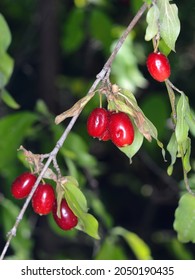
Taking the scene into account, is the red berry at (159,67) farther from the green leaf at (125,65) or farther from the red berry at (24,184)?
the green leaf at (125,65)

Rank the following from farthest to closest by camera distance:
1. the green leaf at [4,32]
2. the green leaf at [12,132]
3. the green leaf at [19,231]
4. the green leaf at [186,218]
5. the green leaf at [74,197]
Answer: the green leaf at [19,231] < the green leaf at [12,132] < the green leaf at [4,32] < the green leaf at [186,218] < the green leaf at [74,197]

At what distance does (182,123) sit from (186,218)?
340 millimetres

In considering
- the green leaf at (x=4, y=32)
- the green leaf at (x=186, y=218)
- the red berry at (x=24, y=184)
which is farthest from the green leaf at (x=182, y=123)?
the green leaf at (x=4, y=32)

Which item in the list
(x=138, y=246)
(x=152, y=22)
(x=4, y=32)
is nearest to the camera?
(x=152, y=22)

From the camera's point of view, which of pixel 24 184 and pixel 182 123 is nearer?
pixel 182 123

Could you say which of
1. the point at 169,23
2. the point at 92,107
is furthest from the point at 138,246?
the point at 169,23

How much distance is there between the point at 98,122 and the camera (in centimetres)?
157

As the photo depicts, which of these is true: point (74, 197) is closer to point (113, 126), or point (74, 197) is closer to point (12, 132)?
point (113, 126)

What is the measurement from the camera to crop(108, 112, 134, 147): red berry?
1505mm

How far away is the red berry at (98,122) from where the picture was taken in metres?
1.56

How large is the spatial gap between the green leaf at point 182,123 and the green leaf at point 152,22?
0.54ft

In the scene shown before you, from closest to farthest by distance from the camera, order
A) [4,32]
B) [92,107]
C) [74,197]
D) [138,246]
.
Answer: [74,197]
[4,32]
[138,246]
[92,107]

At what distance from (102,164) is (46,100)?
58 centimetres

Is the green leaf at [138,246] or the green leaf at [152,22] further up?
the green leaf at [152,22]
